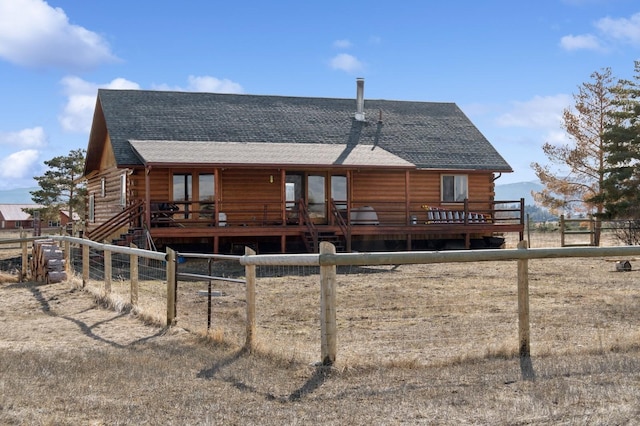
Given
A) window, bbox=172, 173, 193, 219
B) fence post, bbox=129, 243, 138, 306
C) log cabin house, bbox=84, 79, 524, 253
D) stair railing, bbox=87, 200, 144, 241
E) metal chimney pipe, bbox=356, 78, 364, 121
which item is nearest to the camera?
fence post, bbox=129, 243, 138, 306

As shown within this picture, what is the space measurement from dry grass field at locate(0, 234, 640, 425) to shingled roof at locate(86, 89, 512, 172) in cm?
1489

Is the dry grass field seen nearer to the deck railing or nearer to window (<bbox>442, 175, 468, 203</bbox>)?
the deck railing

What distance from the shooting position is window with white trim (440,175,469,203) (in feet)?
96.8

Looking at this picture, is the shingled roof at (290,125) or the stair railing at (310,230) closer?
the stair railing at (310,230)

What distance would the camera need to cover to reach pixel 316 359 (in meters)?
7.64

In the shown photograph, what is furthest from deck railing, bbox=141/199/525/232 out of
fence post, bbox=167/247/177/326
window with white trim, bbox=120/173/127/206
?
fence post, bbox=167/247/177/326

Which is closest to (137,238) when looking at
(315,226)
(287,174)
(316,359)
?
(315,226)

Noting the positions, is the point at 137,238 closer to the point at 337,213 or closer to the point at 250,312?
the point at 337,213

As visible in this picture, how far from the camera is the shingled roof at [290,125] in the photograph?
92.5 ft

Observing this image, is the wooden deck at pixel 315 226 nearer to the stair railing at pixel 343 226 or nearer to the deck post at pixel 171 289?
the stair railing at pixel 343 226

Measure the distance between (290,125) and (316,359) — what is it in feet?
75.2

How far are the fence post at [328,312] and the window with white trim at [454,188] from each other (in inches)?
885

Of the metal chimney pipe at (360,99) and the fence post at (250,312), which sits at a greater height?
the metal chimney pipe at (360,99)

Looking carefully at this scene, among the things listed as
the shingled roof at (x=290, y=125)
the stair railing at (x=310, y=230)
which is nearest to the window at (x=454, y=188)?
the shingled roof at (x=290, y=125)
